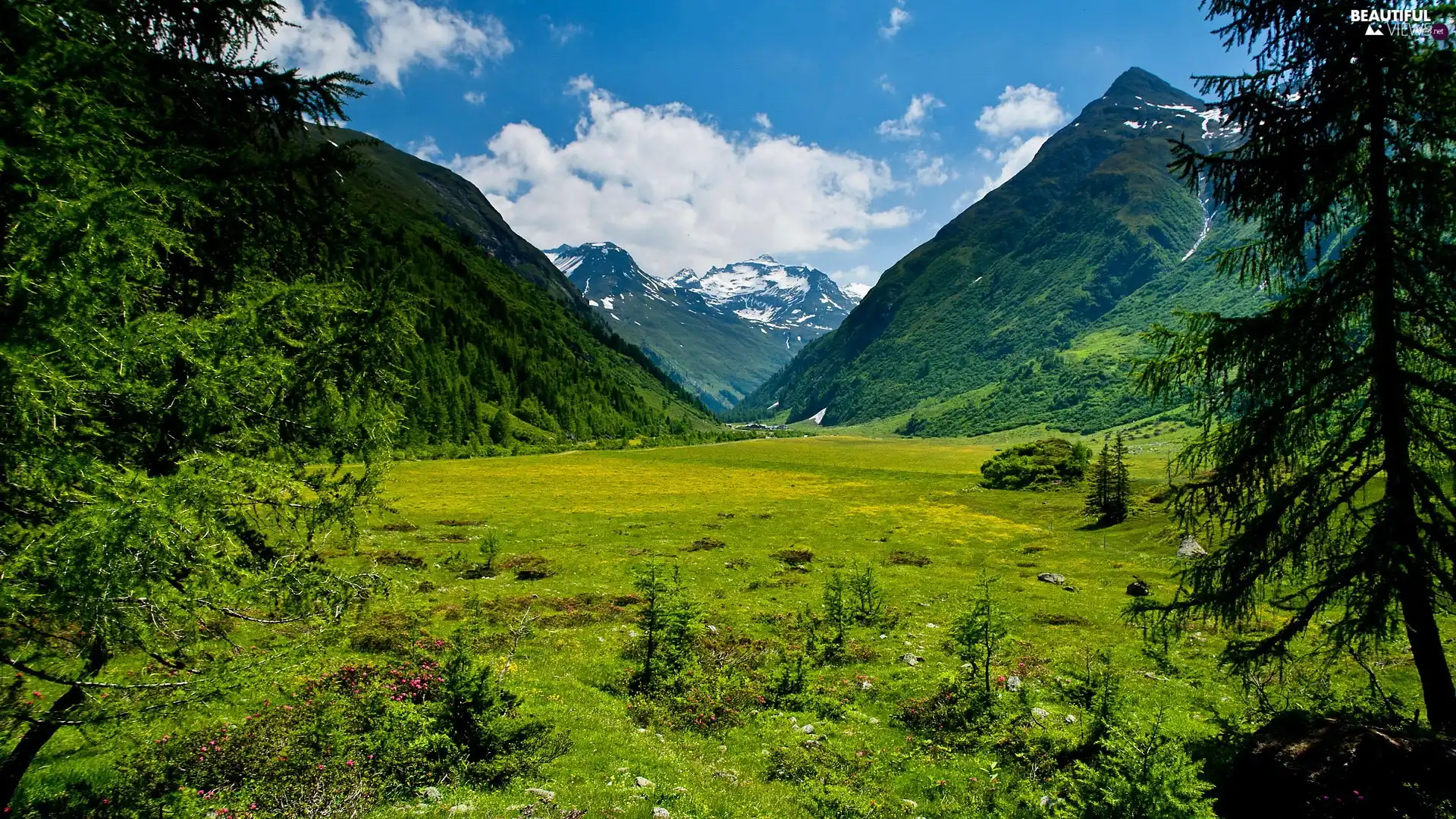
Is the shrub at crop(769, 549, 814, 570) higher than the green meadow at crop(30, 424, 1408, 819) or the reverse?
the reverse

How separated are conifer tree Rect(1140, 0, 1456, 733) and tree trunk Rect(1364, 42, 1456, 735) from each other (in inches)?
0.9

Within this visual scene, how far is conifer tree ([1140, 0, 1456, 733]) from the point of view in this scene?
833cm

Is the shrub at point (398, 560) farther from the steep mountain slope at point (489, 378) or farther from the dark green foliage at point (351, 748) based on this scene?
the steep mountain slope at point (489, 378)

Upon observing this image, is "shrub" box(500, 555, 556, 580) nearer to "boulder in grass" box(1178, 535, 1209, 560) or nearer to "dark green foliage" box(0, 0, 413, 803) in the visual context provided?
"dark green foliage" box(0, 0, 413, 803)

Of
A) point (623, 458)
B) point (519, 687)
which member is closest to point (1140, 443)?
point (623, 458)

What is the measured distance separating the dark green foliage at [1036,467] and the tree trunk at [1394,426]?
229 feet

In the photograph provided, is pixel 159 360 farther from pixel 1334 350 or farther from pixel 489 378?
pixel 489 378

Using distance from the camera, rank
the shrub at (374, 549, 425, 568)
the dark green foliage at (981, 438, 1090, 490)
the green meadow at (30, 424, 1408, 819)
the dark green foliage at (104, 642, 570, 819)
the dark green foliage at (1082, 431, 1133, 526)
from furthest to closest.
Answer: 1. the dark green foliage at (981, 438, 1090, 490)
2. the dark green foliage at (1082, 431, 1133, 526)
3. the shrub at (374, 549, 425, 568)
4. the green meadow at (30, 424, 1408, 819)
5. the dark green foliage at (104, 642, 570, 819)

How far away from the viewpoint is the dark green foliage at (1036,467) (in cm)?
7369

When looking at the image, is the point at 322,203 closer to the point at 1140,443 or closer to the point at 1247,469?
the point at 1247,469

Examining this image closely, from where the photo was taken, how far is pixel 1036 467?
247 ft

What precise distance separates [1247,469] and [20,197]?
15801 millimetres

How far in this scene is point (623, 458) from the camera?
118250 mm

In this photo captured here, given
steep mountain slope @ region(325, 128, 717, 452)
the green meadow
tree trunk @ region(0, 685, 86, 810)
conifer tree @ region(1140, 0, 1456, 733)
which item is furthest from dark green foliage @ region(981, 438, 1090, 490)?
steep mountain slope @ region(325, 128, 717, 452)
